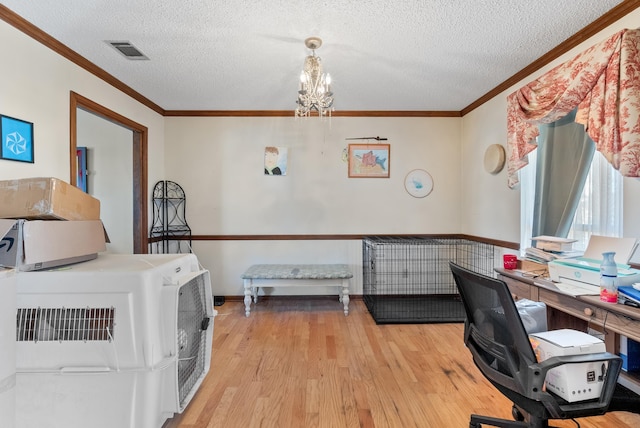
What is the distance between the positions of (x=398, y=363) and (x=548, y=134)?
2183 mm

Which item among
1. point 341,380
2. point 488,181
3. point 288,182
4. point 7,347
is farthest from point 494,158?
point 7,347

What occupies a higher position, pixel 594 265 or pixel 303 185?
pixel 303 185

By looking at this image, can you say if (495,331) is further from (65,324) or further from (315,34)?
(315,34)

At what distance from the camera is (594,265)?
177cm

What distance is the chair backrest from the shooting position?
1.17 m

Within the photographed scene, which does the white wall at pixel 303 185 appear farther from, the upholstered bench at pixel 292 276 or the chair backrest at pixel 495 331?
the chair backrest at pixel 495 331

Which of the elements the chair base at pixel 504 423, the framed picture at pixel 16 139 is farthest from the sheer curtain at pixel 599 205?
the framed picture at pixel 16 139

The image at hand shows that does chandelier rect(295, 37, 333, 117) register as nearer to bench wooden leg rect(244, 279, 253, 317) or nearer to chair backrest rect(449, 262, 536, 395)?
chair backrest rect(449, 262, 536, 395)

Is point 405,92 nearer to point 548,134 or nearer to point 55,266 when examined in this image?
point 548,134

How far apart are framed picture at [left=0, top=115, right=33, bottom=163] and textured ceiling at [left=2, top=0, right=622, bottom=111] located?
0.68m

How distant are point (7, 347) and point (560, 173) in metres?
3.49

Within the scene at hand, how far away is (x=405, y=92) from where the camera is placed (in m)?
3.21

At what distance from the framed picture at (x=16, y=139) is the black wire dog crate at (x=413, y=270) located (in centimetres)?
311

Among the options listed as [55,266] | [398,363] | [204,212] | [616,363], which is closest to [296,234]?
[204,212]
